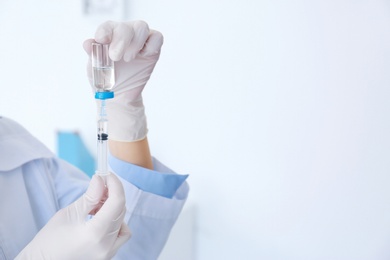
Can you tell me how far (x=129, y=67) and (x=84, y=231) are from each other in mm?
376

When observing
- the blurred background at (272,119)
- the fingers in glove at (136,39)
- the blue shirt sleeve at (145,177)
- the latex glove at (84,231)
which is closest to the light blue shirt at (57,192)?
the blue shirt sleeve at (145,177)

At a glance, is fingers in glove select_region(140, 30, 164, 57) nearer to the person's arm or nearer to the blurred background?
the person's arm

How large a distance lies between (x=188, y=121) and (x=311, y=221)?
582 mm

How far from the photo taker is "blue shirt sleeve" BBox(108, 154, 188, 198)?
0.97 metres

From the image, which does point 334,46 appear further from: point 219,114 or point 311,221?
point 311,221

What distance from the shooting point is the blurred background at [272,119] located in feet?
4.02

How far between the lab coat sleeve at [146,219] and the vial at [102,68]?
0.90ft

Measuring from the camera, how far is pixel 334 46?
1.24 meters

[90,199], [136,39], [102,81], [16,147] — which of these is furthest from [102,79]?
[16,147]

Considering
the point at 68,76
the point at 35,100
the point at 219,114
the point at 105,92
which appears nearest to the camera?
the point at 105,92

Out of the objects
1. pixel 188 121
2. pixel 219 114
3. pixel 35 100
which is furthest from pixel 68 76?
pixel 219 114

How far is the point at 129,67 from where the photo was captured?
36.0 inches

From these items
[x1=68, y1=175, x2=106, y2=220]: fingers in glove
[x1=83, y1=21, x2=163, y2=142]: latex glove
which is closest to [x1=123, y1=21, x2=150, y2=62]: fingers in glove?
[x1=83, y1=21, x2=163, y2=142]: latex glove

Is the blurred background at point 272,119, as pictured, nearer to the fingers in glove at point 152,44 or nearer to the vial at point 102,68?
the fingers in glove at point 152,44
